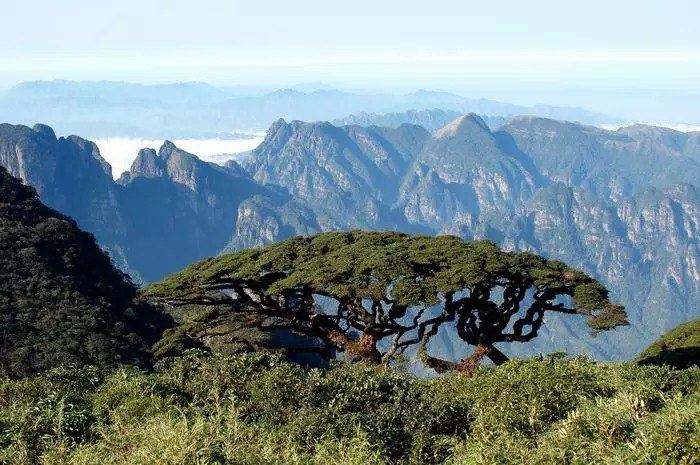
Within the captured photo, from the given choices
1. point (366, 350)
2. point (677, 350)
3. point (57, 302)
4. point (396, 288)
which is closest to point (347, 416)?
point (396, 288)

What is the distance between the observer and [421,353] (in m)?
28.1

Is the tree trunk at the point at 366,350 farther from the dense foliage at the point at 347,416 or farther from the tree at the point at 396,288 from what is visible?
the dense foliage at the point at 347,416

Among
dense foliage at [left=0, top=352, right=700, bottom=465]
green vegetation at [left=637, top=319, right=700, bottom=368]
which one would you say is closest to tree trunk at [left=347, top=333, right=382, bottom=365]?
dense foliage at [left=0, top=352, right=700, bottom=465]

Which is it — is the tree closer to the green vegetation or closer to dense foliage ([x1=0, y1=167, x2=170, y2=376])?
the green vegetation

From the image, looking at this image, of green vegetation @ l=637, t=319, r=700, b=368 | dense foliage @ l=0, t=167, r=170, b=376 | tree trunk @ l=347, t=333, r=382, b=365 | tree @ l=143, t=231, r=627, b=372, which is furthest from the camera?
dense foliage @ l=0, t=167, r=170, b=376

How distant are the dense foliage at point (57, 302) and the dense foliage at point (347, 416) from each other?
1625 cm

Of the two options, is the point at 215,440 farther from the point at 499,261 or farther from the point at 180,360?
the point at 499,261

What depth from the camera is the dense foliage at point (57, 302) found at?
37.0 meters

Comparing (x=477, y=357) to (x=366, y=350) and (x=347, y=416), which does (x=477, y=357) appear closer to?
(x=366, y=350)

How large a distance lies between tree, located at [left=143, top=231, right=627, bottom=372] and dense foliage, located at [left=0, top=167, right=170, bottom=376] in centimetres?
964

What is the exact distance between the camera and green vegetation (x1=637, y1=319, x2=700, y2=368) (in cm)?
3447

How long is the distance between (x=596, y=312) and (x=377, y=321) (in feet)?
26.3

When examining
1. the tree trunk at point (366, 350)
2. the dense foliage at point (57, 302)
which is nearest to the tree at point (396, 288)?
the tree trunk at point (366, 350)

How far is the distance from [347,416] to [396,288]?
448 inches
